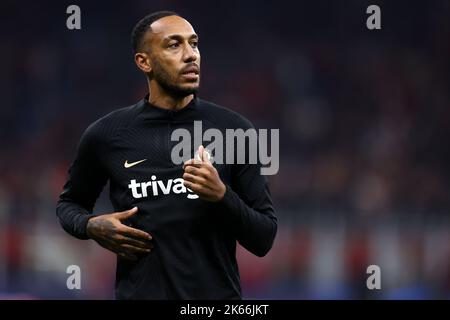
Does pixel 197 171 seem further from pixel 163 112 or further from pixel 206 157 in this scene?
pixel 163 112

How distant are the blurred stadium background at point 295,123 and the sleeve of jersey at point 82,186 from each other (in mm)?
4357

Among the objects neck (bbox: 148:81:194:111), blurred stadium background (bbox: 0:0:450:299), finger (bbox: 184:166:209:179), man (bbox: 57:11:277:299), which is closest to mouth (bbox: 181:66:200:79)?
man (bbox: 57:11:277:299)

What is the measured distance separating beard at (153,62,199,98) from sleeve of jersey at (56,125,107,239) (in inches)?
13.6

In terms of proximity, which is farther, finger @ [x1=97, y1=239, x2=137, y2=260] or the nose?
the nose

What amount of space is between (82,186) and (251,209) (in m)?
0.77

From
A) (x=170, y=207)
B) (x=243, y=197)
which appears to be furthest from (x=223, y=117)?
(x=170, y=207)

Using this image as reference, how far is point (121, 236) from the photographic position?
10.9 ft

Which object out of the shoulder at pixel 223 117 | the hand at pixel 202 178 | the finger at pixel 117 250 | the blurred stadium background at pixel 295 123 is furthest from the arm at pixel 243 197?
the blurred stadium background at pixel 295 123

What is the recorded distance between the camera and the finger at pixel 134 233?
330cm

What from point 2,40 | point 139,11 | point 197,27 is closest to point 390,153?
point 197,27

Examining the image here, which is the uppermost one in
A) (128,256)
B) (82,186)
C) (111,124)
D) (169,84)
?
(169,84)

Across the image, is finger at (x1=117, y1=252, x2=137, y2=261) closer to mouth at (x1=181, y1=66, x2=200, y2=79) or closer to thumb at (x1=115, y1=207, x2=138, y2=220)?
thumb at (x1=115, y1=207, x2=138, y2=220)

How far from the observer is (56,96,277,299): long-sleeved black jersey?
333 centimetres
